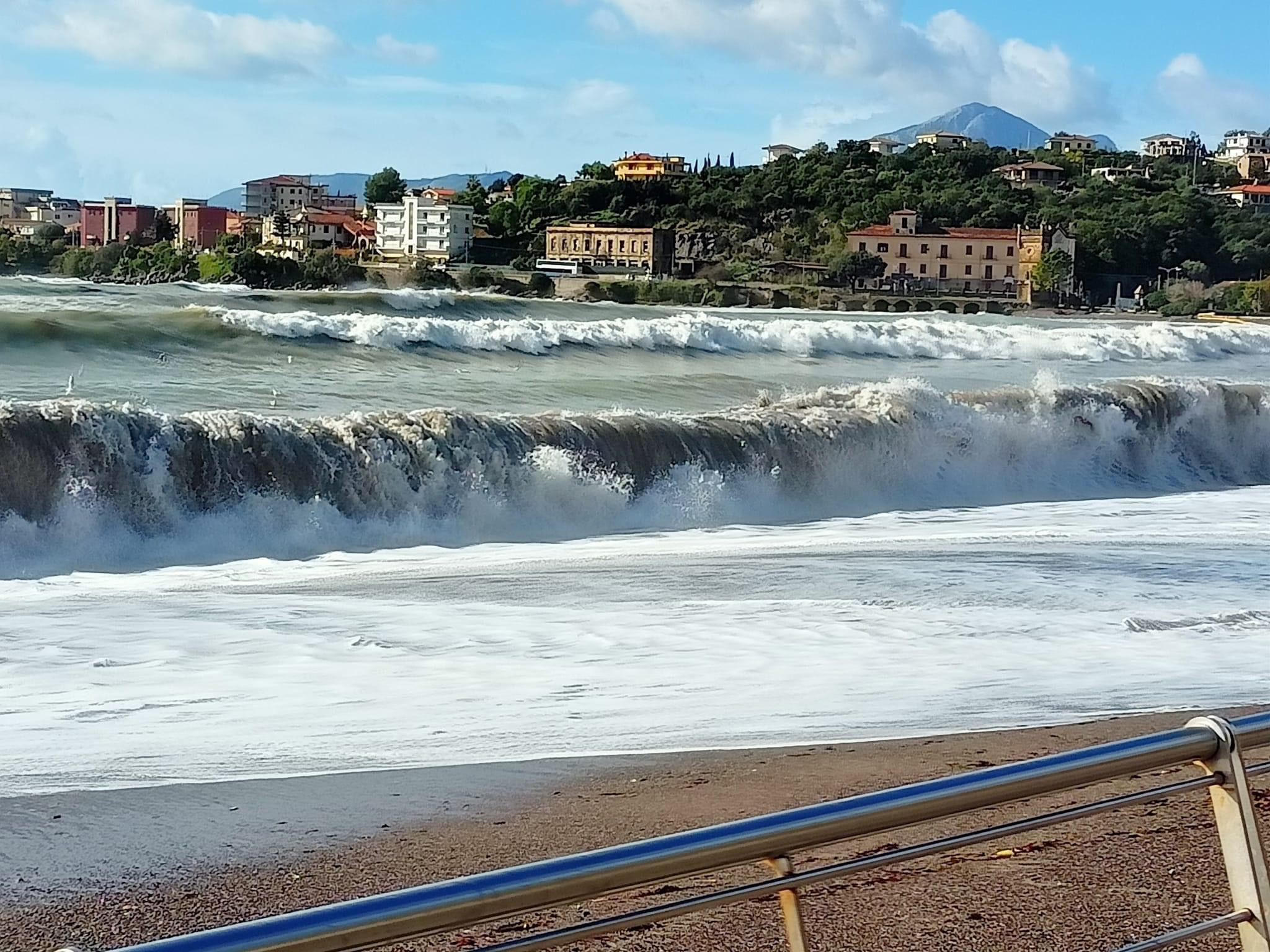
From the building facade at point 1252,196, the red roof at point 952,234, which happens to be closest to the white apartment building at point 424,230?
the red roof at point 952,234

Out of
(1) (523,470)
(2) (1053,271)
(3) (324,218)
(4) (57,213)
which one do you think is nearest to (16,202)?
(4) (57,213)

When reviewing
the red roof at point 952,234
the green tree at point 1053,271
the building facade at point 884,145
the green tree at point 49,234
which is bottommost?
the green tree at point 1053,271

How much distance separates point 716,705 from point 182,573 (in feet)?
19.7

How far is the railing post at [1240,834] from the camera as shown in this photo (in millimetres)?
2582

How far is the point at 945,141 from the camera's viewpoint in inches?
7475

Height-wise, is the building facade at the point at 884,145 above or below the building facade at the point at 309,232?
above

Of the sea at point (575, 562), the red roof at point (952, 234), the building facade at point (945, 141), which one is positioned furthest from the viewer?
the building facade at point (945, 141)

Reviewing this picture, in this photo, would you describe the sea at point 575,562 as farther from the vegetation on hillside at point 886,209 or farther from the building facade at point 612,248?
the vegetation on hillside at point 886,209

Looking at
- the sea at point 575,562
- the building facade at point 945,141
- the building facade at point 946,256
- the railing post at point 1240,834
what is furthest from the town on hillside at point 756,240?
the railing post at point 1240,834

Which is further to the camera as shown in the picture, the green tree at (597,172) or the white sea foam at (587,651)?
the green tree at (597,172)

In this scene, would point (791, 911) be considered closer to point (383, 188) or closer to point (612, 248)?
point (612, 248)

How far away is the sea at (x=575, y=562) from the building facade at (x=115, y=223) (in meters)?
84.5

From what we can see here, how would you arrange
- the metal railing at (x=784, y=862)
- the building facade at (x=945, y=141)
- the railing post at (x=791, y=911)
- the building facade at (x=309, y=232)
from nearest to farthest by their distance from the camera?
the metal railing at (x=784, y=862) → the railing post at (x=791, y=911) → the building facade at (x=309, y=232) → the building facade at (x=945, y=141)

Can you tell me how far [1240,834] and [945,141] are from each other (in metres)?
195
